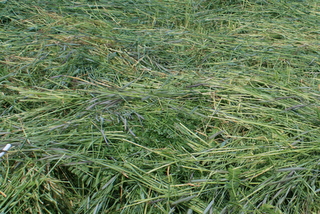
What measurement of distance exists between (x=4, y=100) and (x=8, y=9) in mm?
1298

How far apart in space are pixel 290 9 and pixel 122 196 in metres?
2.47

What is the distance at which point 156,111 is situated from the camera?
203 centimetres

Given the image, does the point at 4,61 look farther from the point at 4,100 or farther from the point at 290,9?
the point at 290,9

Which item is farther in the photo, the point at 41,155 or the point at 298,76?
the point at 298,76

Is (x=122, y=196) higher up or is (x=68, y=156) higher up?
(x=68, y=156)

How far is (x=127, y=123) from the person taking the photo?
1953 millimetres

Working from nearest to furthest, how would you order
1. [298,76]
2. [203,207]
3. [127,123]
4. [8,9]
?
[203,207] < [127,123] < [298,76] < [8,9]

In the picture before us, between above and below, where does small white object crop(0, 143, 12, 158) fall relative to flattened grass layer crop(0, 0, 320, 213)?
above

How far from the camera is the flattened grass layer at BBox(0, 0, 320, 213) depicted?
1.67 m

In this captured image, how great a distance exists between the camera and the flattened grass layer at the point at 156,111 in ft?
5.48

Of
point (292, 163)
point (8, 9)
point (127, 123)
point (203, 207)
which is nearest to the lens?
point (203, 207)

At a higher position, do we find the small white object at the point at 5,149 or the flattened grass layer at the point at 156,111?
the small white object at the point at 5,149

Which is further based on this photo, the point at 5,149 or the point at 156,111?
the point at 156,111

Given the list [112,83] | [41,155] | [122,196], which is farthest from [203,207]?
[112,83]
